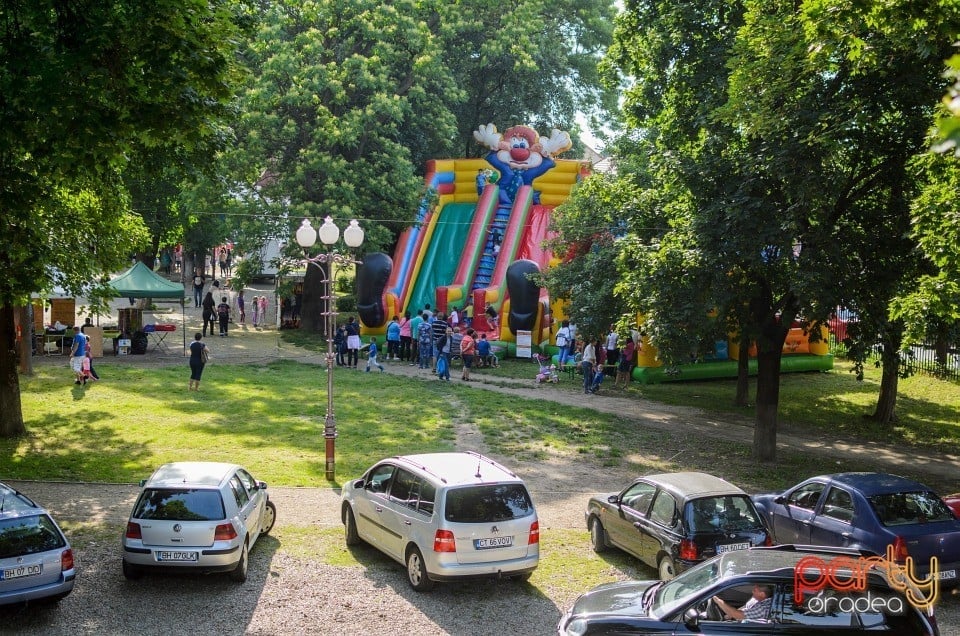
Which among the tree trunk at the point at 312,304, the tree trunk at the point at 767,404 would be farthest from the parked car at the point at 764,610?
the tree trunk at the point at 312,304

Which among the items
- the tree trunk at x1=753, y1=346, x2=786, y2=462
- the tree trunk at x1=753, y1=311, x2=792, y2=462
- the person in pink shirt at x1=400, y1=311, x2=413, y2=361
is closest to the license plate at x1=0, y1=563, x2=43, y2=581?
the tree trunk at x1=753, y1=311, x2=792, y2=462

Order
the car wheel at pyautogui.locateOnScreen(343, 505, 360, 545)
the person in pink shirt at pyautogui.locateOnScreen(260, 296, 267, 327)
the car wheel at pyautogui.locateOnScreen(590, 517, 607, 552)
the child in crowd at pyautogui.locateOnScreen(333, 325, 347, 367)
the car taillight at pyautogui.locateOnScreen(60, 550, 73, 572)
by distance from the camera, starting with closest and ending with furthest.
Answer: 1. the car taillight at pyautogui.locateOnScreen(60, 550, 73, 572)
2. the car wheel at pyautogui.locateOnScreen(343, 505, 360, 545)
3. the car wheel at pyautogui.locateOnScreen(590, 517, 607, 552)
4. the child in crowd at pyautogui.locateOnScreen(333, 325, 347, 367)
5. the person in pink shirt at pyautogui.locateOnScreen(260, 296, 267, 327)

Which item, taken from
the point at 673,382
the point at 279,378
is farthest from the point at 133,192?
the point at 673,382

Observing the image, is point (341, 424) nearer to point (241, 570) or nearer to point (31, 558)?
point (241, 570)

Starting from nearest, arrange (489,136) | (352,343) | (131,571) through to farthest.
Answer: (131,571), (352,343), (489,136)

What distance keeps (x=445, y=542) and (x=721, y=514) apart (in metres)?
3.42

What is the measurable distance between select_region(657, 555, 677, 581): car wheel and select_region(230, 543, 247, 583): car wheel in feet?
16.4

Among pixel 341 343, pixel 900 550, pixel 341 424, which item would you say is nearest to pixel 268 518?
pixel 341 424

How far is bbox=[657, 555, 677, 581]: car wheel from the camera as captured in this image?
35.8ft

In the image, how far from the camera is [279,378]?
26.5 meters

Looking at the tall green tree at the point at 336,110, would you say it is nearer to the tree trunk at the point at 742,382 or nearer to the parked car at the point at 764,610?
the tree trunk at the point at 742,382

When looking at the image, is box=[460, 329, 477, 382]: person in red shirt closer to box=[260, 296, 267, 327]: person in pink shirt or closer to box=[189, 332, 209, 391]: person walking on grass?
box=[189, 332, 209, 391]: person walking on grass

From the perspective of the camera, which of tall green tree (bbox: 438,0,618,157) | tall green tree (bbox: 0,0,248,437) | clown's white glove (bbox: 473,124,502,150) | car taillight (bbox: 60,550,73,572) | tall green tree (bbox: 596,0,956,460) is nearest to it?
car taillight (bbox: 60,550,73,572)

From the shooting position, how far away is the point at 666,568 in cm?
1110
